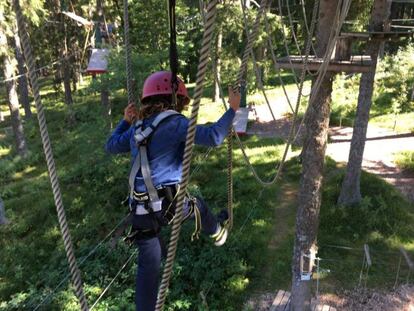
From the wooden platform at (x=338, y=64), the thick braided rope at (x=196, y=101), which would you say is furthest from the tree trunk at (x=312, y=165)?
the thick braided rope at (x=196, y=101)

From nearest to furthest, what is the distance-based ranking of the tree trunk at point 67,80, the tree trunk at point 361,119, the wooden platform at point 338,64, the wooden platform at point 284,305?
the wooden platform at point 338,64 → the wooden platform at point 284,305 → the tree trunk at point 361,119 → the tree trunk at point 67,80

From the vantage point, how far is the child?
224cm

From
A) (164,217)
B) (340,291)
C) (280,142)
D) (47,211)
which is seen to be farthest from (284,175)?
(164,217)

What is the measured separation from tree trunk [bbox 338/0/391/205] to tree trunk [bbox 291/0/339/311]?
323 cm

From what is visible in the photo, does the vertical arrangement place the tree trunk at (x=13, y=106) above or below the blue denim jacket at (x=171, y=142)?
below

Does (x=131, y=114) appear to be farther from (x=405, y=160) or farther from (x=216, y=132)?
(x=405, y=160)

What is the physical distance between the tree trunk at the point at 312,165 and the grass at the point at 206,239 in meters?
0.94

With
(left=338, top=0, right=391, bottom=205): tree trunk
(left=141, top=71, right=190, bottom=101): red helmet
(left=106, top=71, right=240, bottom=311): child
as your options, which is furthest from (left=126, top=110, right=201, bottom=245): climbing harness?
(left=338, top=0, right=391, bottom=205): tree trunk

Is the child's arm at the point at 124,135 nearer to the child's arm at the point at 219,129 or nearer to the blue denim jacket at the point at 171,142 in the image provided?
the blue denim jacket at the point at 171,142

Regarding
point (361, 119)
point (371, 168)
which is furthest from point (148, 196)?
point (371, 168)

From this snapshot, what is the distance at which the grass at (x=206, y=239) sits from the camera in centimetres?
690

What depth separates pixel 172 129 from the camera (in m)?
2.25

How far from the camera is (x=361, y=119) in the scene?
26.0ft

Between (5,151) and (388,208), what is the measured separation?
14752 millimetres
